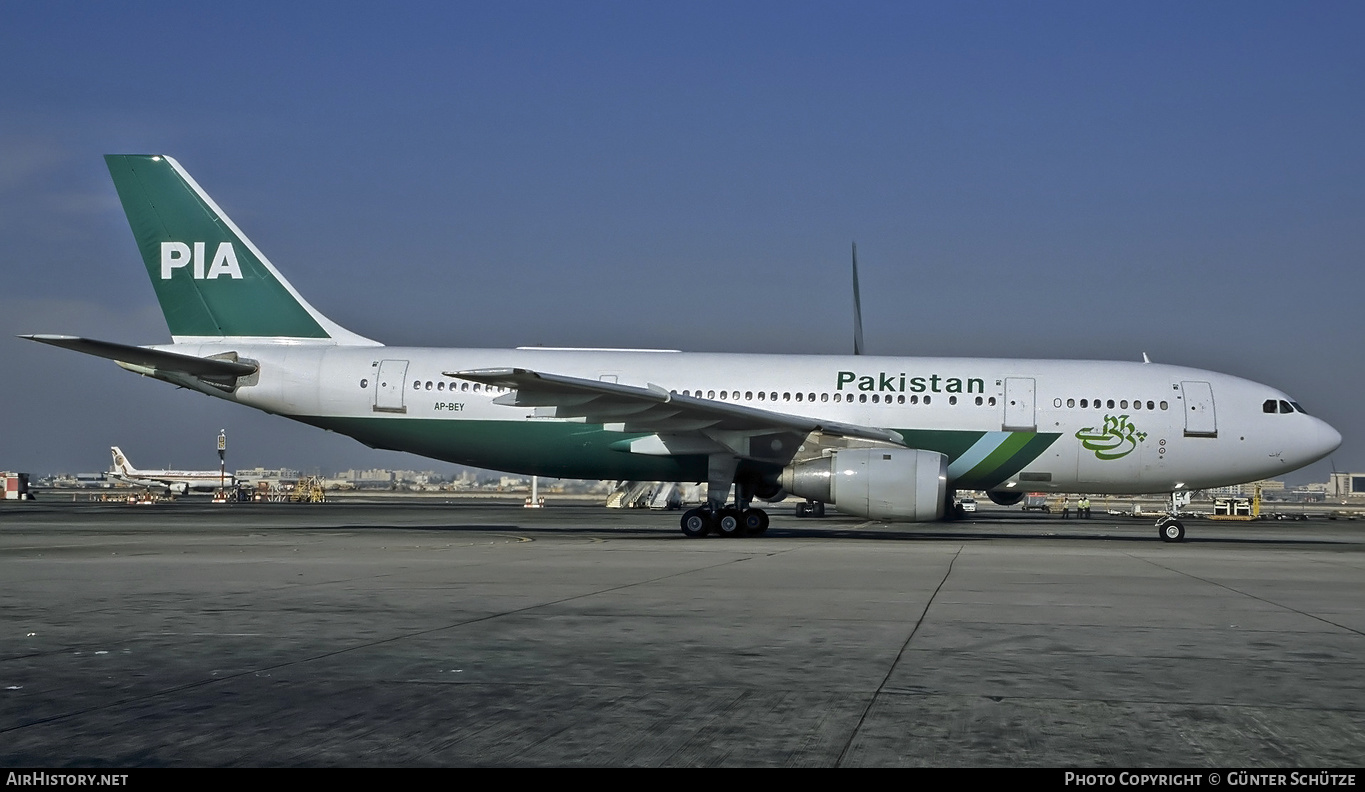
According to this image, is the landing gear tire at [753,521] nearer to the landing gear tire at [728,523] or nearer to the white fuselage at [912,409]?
the landing gear tire at [728,523]

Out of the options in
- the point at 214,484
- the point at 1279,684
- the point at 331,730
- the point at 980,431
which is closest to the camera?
the point at 331,730

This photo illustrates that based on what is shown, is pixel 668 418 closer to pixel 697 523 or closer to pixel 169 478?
pixel 697 523

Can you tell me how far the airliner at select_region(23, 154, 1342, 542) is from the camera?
69.8 ft

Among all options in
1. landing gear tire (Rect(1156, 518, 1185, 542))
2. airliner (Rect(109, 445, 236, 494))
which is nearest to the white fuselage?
landing gear tire (Rect(1156, 518, 1185, 542))

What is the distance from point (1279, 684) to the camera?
19.0 feet

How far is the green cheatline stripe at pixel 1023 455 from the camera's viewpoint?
2136cm

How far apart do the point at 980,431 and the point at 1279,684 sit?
15753mm

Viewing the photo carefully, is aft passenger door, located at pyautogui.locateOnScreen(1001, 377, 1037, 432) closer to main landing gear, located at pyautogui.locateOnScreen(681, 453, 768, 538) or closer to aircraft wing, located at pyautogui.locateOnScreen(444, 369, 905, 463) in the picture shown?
aircraft wing, located at pyautogui.locateOnScreen(444, 369, 905, 463)

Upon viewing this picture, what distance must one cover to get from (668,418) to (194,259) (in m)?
10.0

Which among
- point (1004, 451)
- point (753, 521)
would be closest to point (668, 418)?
point (753, 521)

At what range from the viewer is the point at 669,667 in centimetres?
608
